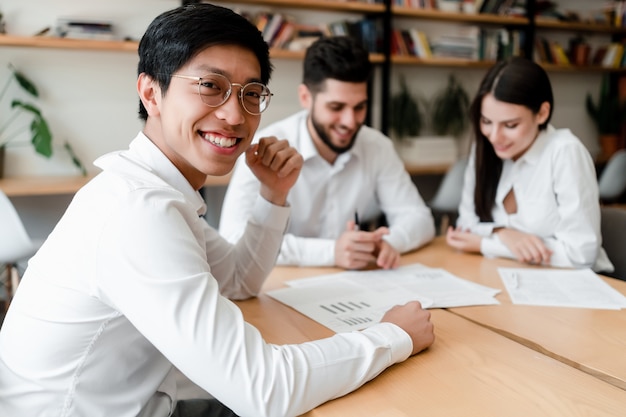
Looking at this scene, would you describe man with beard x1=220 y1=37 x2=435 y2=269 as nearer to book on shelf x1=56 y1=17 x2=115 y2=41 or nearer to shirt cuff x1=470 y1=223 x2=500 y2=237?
shirt cuff x1=470 y1=223 x2=500 y2=237

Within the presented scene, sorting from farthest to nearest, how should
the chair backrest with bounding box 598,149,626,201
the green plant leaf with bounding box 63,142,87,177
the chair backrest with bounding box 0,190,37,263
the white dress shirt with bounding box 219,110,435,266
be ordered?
the chair backrest with bounding box 598,149,626,201, the green plant leaf with bounding box 63,142,87,177, the chair backrest with bounding box 0,190,37,263, the white dress shirt with bounding box 219,110,435,266

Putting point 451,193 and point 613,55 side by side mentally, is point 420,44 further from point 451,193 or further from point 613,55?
point 613,55

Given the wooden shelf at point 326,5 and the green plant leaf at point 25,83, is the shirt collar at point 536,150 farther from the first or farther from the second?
the green plant leaf at point 25,83

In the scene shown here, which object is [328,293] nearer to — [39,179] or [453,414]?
[453,414]

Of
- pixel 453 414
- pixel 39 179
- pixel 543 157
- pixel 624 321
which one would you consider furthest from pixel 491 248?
pixel 39 179

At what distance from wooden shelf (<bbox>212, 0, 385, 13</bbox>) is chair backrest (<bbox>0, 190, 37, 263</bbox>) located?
219cm

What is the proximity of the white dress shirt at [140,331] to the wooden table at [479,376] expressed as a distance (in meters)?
0.05

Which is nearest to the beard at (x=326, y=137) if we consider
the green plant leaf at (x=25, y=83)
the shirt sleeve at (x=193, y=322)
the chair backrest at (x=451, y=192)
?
the shirt sleeve at (x=193, y=322)

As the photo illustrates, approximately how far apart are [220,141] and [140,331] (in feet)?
1.27

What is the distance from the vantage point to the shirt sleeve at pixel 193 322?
88 centimetres

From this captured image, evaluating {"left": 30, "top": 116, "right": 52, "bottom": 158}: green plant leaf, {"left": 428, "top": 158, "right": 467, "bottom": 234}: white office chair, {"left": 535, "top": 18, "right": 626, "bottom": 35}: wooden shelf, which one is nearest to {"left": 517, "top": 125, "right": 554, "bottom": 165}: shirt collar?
{"left": 428, "top": 158, "right": 467, "bottom": 234}: white office chair

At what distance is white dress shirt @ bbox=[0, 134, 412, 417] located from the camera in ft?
2.92

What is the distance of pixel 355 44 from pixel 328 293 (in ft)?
3.64

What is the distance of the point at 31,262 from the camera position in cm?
110
